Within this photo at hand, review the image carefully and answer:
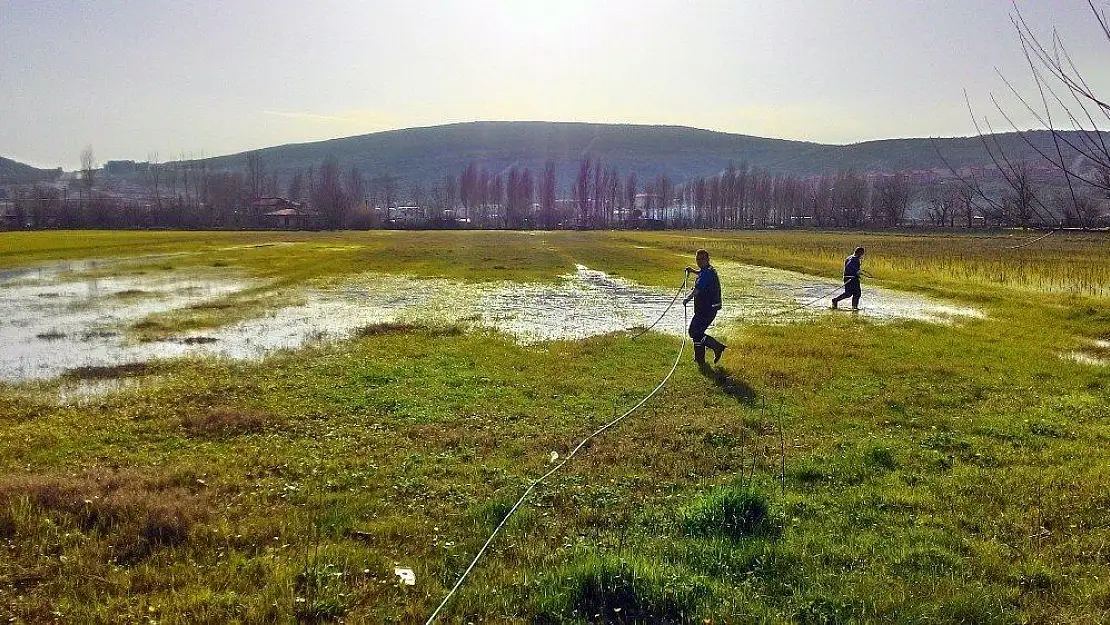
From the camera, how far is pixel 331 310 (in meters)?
25.4

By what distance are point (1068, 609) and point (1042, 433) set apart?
6.00 meters

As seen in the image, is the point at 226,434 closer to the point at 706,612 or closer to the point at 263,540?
the point at 263,540

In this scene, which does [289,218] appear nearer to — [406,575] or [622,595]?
[406,575]

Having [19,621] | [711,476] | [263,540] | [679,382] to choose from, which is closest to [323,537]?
[263,540]

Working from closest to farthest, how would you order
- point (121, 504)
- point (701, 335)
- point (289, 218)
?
point (121, 504) < point (701, 335) < point (289, 218)

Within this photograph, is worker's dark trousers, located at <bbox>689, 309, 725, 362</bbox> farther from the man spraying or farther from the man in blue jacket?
the man in blue jacket

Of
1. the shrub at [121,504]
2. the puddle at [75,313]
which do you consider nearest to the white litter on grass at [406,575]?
the shrub at [121,504]

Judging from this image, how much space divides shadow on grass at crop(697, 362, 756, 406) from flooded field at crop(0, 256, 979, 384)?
17.6 feet

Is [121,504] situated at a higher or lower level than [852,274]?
lower

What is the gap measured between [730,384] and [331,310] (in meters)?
16.9

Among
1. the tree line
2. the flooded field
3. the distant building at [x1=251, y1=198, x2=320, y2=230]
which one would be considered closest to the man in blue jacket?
the flooded field

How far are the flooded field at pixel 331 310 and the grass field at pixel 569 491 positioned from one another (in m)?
3.03

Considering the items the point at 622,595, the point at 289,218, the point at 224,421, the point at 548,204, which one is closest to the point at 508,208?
the point at 548,204

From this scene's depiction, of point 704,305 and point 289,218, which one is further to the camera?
point 289,218
